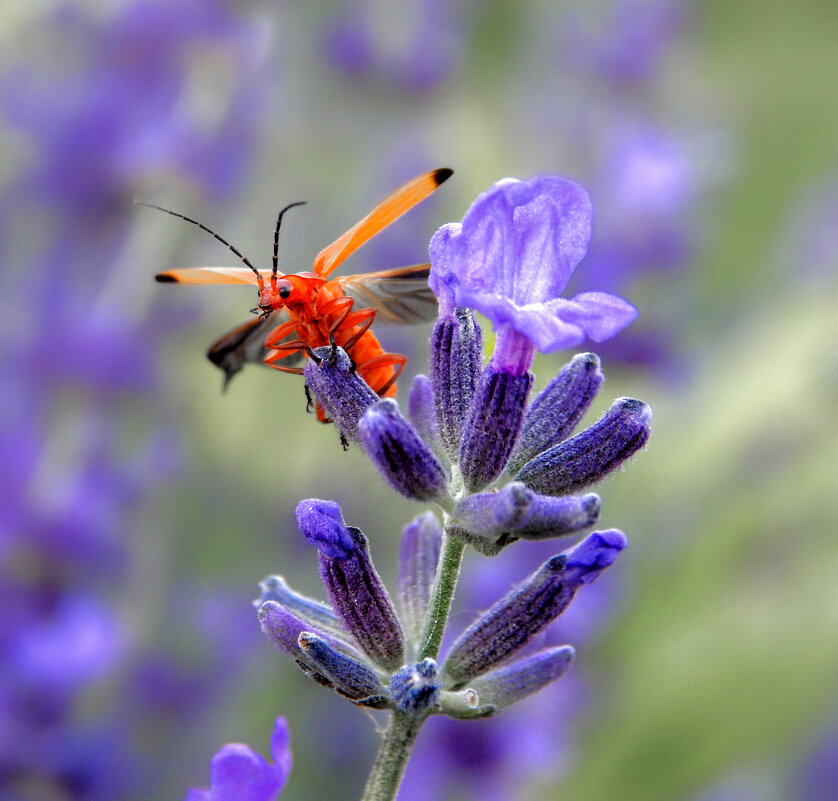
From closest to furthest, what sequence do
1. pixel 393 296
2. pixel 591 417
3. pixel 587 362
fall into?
1. pixel 587 362
2. pixel 393 296
3. pixel 591 417

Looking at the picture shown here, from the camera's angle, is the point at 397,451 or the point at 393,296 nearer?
the point at 397,451

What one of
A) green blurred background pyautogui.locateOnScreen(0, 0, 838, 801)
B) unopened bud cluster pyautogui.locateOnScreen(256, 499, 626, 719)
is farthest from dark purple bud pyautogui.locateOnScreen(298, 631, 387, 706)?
green blurred background pyautogui.locateOnScreen(0, 0, 838, 801)

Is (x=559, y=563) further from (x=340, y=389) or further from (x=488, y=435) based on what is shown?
(x=340, y=389)

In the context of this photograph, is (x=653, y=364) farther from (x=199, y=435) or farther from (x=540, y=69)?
(x=540, y=69)

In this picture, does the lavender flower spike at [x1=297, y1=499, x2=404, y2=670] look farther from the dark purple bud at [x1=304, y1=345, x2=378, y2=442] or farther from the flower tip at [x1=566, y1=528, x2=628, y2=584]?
the flower tip at [x1=566, y1=528, x2=628, y2=584]

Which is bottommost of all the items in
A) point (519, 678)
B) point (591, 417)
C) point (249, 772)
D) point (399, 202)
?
point (249, 772)

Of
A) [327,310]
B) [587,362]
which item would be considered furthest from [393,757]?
[327,310]

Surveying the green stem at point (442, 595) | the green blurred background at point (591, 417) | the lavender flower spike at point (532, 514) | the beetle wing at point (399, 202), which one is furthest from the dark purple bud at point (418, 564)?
the green blurred background at point (591, 417)
